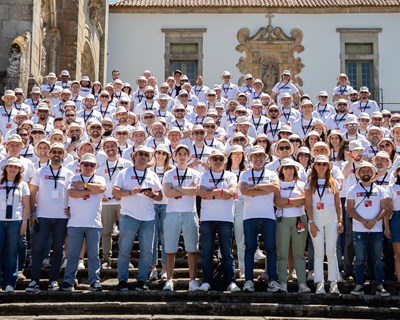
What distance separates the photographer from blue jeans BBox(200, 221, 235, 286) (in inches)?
309

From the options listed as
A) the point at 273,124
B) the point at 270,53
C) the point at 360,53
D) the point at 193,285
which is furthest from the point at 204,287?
the point at 360,53

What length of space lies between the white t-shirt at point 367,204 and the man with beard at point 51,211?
12.0 feet

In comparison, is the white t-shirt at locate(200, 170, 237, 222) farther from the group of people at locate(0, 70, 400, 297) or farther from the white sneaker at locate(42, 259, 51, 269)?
the white sneaker at locate(42, 259, 51, 269)

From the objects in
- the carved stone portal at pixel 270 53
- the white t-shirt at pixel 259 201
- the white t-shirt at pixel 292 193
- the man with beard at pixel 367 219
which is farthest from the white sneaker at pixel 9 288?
the carved stone portal at pixel 270 53

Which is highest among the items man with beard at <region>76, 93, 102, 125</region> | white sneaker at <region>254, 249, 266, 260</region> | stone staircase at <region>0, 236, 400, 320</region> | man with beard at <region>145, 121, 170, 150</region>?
man with beard at <region>76, 93, 102, 125</region>

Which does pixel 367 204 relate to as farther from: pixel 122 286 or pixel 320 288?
pixel 122 286

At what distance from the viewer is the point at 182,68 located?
2527cm

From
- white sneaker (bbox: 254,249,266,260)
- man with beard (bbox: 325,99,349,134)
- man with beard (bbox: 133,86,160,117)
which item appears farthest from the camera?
man with beard (bbox: 133,86,160,117)

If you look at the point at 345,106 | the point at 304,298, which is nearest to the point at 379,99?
the point at 345,106

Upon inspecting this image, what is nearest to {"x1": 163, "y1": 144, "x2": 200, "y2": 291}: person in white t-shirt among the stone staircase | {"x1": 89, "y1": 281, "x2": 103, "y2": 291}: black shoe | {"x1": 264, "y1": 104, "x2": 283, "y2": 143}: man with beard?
the stone staircase

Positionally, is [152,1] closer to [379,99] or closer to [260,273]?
[379,99]

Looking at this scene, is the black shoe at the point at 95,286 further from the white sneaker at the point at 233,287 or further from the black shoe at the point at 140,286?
the white sneaker at the point at 233,287

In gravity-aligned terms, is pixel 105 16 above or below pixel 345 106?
above

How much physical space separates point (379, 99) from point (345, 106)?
44.1 ft
